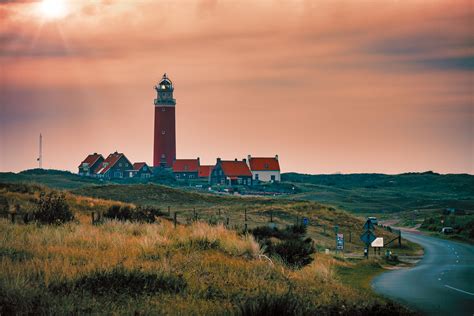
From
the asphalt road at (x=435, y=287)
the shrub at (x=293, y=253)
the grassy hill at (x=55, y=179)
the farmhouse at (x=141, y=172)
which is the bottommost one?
the asphalt road at (x=435, y=287)

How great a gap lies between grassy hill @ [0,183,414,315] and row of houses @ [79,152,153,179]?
14314 centimetres

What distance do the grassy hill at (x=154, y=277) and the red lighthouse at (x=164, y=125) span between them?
128 m

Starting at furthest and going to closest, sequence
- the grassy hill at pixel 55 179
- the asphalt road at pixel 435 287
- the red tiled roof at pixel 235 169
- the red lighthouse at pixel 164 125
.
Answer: the red tiled roof at pixel 235 169 < the red lighthouse at pixel 164 125 < the grassy hill at pixel 55 179 < the asphalt road at pixel 435 287

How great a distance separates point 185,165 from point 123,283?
520ft

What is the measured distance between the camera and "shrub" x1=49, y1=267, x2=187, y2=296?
57.2 ft

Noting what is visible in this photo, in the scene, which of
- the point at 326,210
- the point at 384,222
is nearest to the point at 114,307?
the point at 326,210

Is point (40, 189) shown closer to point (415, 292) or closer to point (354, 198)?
point (415, 292)

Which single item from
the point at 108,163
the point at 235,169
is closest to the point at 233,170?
the point at 235,169

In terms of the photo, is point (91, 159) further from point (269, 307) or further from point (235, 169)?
point (269, 307)

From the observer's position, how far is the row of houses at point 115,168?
575ft

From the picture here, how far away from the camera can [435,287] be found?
30797mm

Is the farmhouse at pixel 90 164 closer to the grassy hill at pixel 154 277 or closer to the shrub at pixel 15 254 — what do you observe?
the grassy hill at pixel 154 277

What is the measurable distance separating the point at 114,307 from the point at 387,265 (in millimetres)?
34747

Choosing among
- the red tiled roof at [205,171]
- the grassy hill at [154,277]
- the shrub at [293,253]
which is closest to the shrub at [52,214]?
the grassy hill at [154,277]
